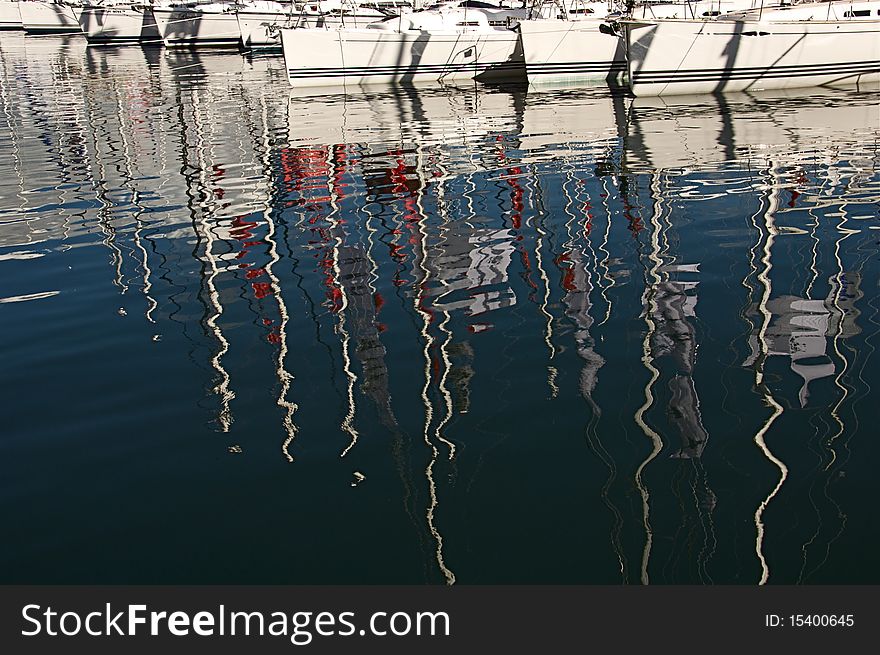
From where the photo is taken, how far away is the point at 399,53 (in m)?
39.5

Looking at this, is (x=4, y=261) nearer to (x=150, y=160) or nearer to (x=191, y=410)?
(x=191, y=410)

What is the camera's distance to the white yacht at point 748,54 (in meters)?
31.6

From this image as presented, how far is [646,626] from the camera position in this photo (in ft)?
17.8

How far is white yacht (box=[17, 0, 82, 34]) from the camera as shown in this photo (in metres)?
80.4

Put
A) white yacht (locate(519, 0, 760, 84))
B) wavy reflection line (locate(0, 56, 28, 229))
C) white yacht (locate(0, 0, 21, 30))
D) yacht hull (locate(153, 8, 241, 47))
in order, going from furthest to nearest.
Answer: white yacht (locate(0, 0, 21, 30)) < yacht hull (locate(153, 8, 241, 47)) < white yacht (locate(519, 0, 760, 84)) < wavy reflection line (locate(0, 56, 28, 229))

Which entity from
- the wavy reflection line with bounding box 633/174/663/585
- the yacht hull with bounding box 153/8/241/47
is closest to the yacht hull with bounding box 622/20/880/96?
the wavy reflection line with bounding box 633/174/663/585

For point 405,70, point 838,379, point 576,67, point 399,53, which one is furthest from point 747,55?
point 838,379

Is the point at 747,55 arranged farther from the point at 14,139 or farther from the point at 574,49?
the point at 14,139

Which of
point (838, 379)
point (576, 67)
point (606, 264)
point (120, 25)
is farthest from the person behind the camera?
point (120, 25)

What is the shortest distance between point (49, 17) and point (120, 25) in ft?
39.4

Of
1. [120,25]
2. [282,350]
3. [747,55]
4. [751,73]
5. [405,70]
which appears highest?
[120,25]

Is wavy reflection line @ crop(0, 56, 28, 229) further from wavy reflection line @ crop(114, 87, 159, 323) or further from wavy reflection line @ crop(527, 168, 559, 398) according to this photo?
wavy reflection line @ crop(527, 168, 559, 398)

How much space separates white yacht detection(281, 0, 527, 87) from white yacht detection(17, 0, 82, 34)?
49.2m

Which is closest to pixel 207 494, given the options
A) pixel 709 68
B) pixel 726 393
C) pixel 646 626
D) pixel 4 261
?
pixel 646 626
